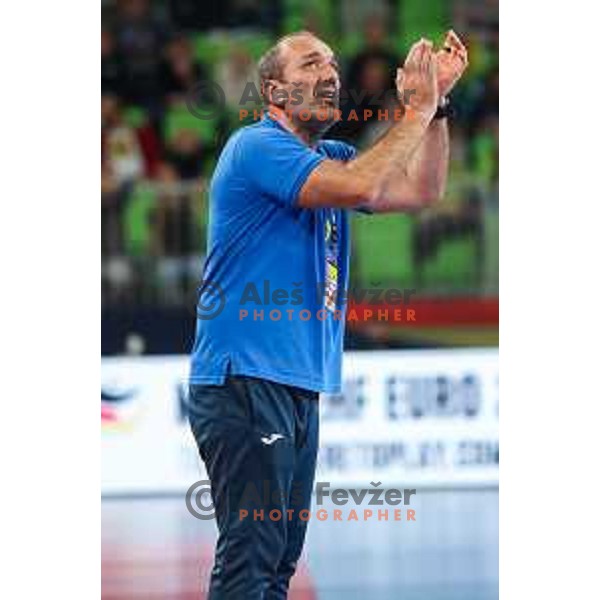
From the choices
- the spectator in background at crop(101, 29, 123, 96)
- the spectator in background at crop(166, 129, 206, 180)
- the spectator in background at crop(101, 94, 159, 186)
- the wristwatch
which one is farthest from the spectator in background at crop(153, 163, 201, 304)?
the wristwatch

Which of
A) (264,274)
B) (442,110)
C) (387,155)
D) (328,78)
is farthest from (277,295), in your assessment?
(442,110)

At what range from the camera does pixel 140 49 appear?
9328 mm

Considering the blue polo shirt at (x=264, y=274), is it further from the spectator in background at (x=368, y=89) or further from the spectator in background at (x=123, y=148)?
the spectator in background at (x=123, y=148)

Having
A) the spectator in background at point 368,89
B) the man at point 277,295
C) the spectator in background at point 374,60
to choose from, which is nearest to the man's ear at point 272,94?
the man at point 277,295

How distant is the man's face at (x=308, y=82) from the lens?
4.77 meters

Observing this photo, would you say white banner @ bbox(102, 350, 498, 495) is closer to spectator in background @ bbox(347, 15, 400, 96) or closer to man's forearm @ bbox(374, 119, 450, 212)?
spectator in background @ bbox(347, 15, 400, 96)

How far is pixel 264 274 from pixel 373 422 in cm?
425

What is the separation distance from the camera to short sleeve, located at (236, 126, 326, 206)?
4.61 meters

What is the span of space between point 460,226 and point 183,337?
165 cm

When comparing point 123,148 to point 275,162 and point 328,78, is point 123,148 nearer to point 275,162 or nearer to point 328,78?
point 328,78
